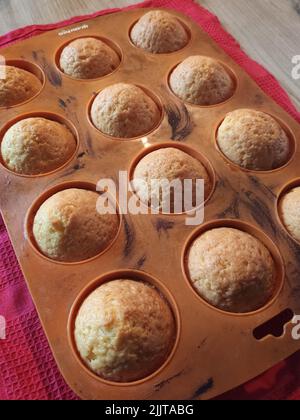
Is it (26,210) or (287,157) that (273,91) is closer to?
(287,157)

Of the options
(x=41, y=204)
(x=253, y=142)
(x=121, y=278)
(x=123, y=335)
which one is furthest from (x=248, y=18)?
(x=123, y=335)

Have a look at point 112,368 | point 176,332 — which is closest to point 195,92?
point 176,332

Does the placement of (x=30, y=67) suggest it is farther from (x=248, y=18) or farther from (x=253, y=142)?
(x=248, y=18)

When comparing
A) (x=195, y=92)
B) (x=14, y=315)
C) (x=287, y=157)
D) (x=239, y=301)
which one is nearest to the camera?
(x=239, y=301)

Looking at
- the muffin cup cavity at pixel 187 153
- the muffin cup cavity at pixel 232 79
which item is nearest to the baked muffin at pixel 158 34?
the muffin cup cavity at pixel 232 79

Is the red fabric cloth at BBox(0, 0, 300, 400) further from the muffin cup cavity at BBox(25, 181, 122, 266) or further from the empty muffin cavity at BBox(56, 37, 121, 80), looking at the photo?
the empty muffin cavity at BBox(56, 37, 121, 80)

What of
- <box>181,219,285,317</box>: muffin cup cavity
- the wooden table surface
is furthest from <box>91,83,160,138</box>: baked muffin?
the wooden table surface
